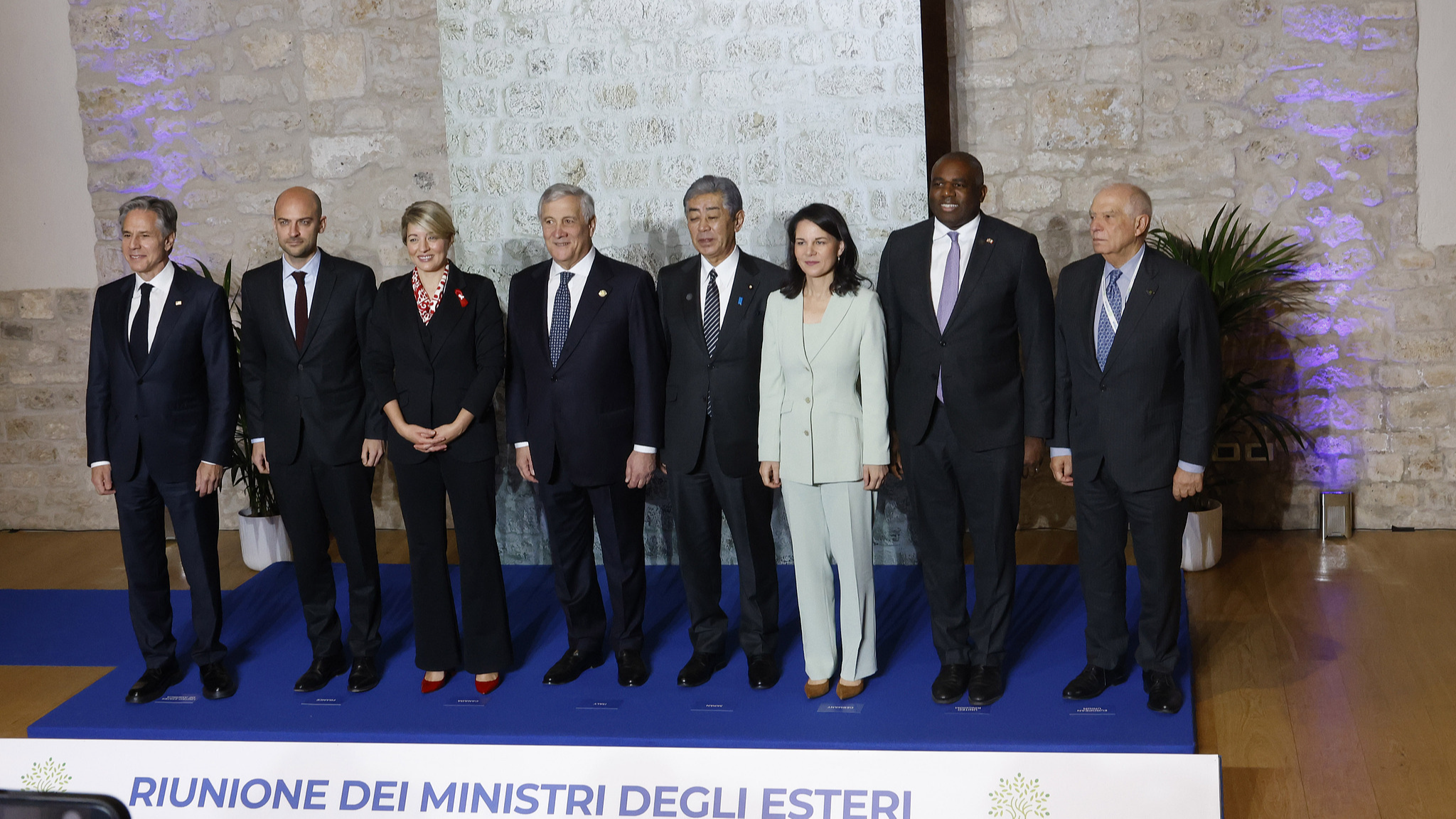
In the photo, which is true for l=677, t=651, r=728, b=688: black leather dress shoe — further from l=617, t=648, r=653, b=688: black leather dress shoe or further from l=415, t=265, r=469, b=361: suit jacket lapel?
l=415, t=265, r=469, b=361: suit jacket lapel

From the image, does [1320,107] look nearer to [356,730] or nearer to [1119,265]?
[1119,265]

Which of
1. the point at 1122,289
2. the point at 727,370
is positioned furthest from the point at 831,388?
the point at 1122,289

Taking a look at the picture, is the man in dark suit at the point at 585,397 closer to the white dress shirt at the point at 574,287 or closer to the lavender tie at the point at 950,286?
the white dress shirt at the point at 574,287

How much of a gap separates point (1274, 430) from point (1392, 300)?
2.75 ft

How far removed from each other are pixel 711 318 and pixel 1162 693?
1813 mm

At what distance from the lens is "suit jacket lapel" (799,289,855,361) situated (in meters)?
3.54

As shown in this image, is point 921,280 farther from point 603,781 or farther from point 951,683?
point 603,781

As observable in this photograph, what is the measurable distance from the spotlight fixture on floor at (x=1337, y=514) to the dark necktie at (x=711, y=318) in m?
3.36

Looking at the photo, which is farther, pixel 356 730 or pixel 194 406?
pixel 194 406

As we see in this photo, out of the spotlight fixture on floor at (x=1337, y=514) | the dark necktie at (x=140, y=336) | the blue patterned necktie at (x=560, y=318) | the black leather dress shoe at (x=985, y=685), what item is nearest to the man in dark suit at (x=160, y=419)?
the dark necktie at (x=140, y=336)

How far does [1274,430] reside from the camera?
5316mm

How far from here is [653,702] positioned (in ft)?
12.7

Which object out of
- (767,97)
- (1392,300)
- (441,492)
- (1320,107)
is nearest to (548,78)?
(767,97)

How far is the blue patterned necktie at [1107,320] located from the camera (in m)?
3.54
